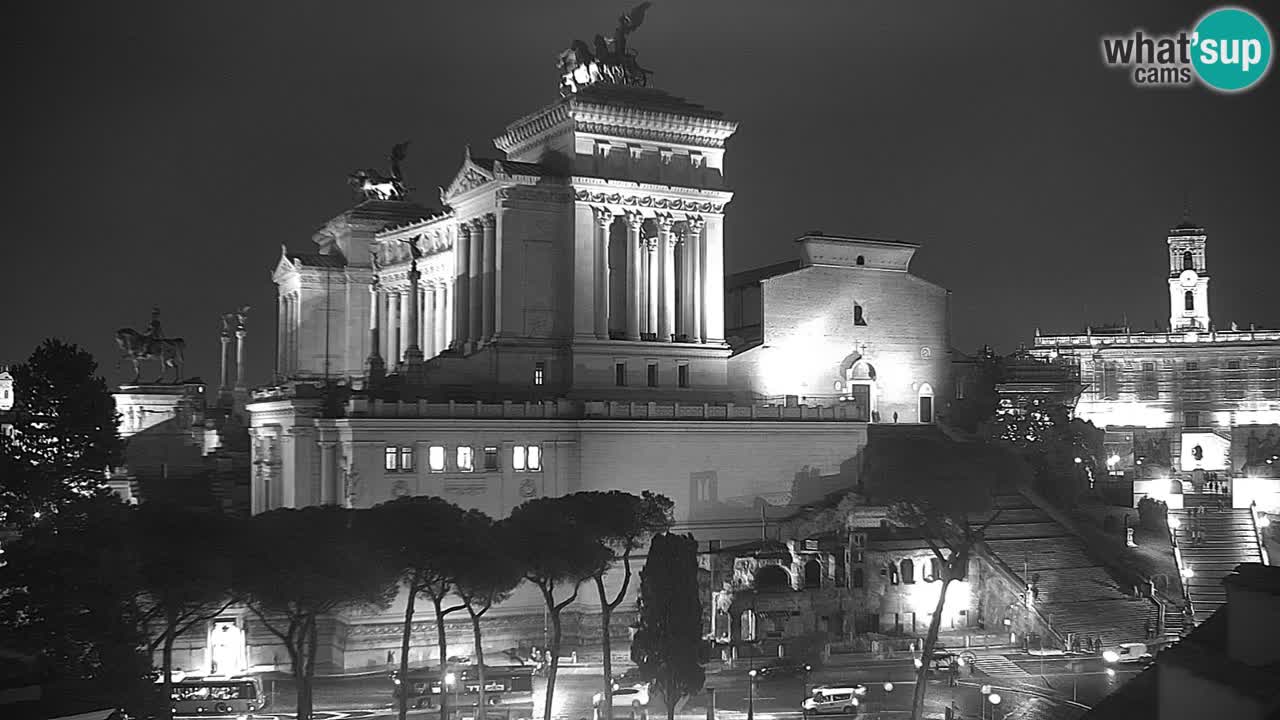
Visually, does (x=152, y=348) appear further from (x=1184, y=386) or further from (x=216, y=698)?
(x=1184, y=386)

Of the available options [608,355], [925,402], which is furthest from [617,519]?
[925,402]

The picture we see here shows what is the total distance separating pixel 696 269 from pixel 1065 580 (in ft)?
94.4

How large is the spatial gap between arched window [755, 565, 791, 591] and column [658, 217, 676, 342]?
18744 millimetres

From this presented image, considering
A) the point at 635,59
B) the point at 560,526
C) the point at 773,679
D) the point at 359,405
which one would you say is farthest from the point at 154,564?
the point at 635,59

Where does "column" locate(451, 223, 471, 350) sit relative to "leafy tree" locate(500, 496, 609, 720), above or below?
above

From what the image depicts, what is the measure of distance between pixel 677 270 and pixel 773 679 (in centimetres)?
3157

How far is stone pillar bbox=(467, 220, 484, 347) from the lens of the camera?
81.4 meters

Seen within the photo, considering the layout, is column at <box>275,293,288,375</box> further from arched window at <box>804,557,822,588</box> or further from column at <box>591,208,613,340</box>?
arched window at <box>804,557,822,588</box>

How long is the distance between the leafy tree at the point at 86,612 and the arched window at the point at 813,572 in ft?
111

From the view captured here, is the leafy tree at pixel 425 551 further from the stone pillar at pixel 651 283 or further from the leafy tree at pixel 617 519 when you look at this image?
the stone pillar at pixel 651 283

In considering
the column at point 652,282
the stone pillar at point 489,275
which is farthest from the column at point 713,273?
the stone pillar at point 489,275

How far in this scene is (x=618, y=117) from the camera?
8031cm

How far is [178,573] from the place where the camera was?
46.4 metres

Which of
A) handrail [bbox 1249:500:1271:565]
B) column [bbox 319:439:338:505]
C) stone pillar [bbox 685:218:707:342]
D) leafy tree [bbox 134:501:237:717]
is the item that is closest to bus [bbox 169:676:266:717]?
leafy tree [bbox 134:501:237:717]
